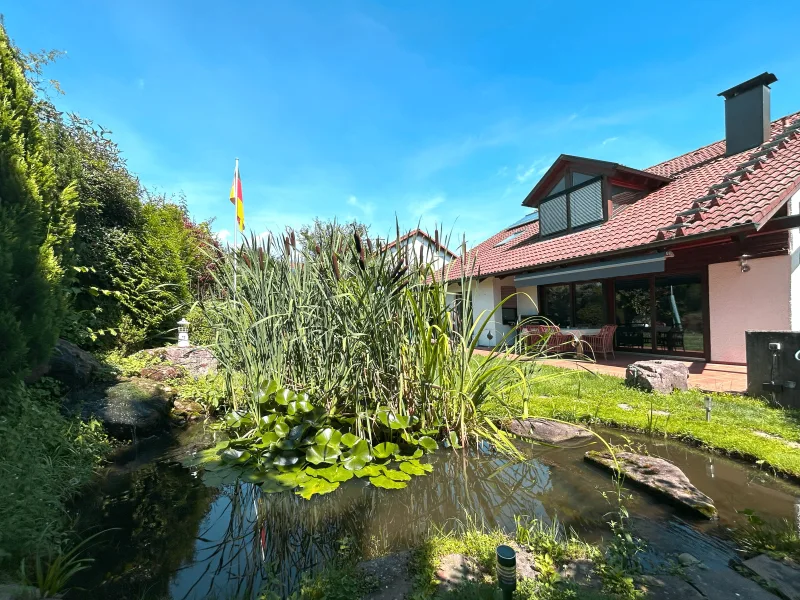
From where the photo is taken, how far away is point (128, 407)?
3523mm

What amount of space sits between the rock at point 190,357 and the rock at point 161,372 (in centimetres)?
19

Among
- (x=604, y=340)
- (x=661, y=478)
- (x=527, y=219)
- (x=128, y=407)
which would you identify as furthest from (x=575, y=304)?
(x=128, y=407)

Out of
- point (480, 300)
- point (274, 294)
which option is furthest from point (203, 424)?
point (480, 300)

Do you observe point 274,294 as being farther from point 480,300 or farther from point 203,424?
point 480,300

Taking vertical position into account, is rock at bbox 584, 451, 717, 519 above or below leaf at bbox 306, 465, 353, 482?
below

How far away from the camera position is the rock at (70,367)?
3.52 m

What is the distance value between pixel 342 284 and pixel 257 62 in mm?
5514

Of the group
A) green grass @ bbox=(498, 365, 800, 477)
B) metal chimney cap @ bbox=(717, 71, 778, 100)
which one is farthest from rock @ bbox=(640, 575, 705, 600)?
metal chimney cap @ bbox=(717, 71, 778, 100)

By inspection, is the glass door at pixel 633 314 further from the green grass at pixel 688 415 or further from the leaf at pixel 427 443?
the leaf at pixel 427 443

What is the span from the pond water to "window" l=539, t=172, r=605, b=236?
763 centimetres

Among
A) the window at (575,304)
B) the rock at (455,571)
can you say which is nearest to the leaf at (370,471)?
the rock at (455,571)

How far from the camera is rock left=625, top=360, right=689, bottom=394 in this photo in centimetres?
438

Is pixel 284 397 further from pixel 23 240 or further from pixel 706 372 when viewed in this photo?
pixel 706 372

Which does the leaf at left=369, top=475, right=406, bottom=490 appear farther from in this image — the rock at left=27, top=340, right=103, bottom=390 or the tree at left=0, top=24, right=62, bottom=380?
the rock at left=27, top=340, right=103, bottom=390
